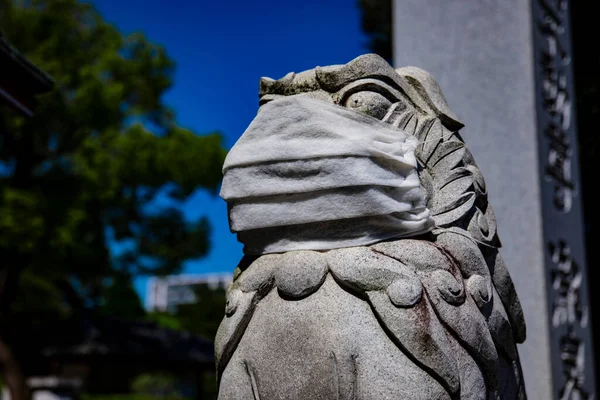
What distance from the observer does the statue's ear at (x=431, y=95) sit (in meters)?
2.80

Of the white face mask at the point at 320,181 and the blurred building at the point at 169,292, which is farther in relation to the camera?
the blurred building at the point at 169,292

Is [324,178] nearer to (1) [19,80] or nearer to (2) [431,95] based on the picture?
(2) [431,95]

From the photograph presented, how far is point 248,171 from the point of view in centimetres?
238

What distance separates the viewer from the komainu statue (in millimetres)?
2156

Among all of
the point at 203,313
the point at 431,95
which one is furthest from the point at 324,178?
the point at 203,313

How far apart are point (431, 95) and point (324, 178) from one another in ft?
2.65

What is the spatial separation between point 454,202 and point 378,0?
1054cm

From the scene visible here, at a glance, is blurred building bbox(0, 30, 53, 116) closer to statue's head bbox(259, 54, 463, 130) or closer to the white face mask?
statue's head bbox(259, 54, 463, 130)

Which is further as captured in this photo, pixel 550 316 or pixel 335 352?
pixel 550 316

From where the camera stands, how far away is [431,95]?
2.82 metres

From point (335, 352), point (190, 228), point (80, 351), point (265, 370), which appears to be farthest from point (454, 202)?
point (80, 351)

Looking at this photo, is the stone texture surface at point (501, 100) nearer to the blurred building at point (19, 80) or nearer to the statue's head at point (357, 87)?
the statue's head at point (357, 87)

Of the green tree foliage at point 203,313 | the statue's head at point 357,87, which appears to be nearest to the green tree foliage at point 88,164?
the green tree foliage at point 203,313

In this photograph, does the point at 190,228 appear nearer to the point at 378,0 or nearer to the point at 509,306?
the point at 378,0
